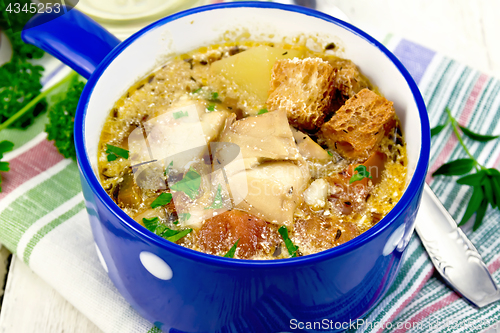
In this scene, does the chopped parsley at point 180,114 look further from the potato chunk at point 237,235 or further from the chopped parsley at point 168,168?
the potato chunk at point 237,235

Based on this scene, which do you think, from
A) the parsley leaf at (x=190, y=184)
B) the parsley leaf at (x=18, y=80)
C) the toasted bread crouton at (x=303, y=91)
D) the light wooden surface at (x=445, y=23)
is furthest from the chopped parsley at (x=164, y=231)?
the light wooden surface at (x=445, y=23)

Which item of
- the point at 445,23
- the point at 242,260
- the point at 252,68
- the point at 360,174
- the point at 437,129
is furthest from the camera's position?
the point at 445,23

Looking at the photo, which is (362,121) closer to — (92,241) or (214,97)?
(214,97)

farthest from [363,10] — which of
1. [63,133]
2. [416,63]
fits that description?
[63,133]

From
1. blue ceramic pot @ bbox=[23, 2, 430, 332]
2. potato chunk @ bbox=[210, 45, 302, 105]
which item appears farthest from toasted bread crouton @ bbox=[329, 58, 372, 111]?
potato chunk @ bbox=[210, 45, 302, 105]

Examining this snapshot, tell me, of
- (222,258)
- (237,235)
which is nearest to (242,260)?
(222,258)

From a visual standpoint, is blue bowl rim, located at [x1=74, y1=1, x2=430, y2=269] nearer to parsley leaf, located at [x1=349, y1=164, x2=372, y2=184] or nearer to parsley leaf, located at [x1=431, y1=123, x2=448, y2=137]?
parsley leaf, located at [x1=349, y1=164, x2=372, y2=184]

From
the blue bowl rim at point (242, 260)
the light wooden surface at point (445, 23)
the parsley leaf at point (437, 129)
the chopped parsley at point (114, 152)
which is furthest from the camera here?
the light wooden surface at point (445, 23)
